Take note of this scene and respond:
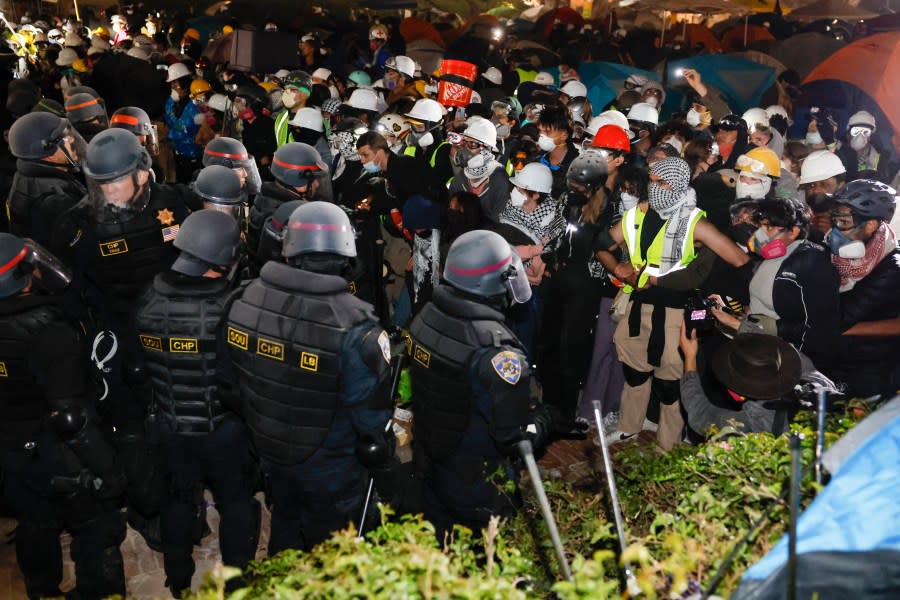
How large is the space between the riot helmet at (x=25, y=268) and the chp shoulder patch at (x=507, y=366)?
264 centimetres

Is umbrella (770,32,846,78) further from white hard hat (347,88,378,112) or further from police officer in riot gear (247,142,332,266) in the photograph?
police officer in riot gear (247,142,332,266)

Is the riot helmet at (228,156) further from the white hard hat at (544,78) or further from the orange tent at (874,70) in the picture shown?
the orange tent at (874,70)

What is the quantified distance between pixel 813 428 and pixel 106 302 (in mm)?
5176

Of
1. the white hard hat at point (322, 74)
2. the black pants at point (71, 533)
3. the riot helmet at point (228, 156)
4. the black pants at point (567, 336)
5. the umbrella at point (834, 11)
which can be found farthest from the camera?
the umbrella at point (834, 11)

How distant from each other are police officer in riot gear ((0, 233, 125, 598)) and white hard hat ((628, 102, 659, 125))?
7.68 m

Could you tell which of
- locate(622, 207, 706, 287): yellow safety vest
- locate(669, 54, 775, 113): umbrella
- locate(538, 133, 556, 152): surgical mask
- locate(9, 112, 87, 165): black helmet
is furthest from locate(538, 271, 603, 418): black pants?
locate(669, 54, 775, 113): umbrella

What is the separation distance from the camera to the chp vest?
5660mm

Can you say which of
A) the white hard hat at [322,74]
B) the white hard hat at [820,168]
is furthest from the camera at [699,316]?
the white hard hat at [322,74]

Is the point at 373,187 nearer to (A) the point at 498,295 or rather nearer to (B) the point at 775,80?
(A) the point at 498,295

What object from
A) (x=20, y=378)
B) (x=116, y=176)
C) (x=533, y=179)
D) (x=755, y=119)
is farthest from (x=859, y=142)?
(x=20, y=378)

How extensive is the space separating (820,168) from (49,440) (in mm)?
7124

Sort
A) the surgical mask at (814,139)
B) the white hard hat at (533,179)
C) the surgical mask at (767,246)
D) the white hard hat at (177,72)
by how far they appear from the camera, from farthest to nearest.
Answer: the white hard hat at (177,72), the surgical mask at (814,139), the white hard hat at (533,179), the surgical mask at (767,246)

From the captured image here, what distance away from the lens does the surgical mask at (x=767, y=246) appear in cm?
535

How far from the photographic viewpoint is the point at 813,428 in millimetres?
3414
